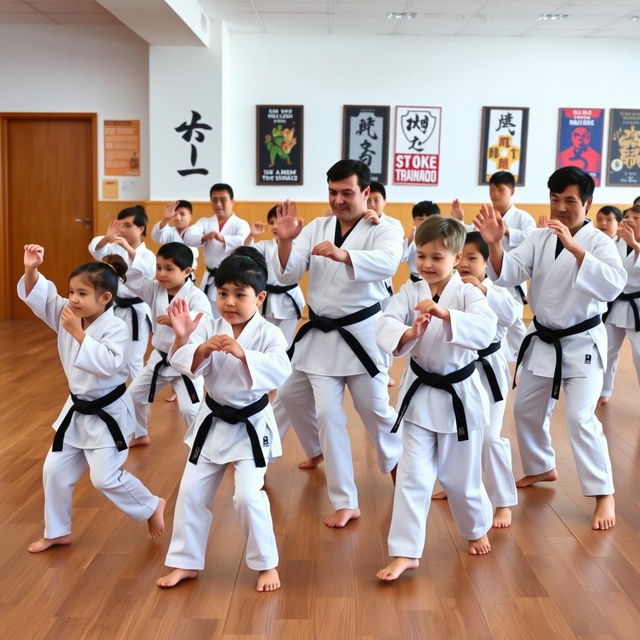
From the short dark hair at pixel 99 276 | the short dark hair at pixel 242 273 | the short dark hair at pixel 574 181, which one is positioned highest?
the short dark hair at pixel 574 181

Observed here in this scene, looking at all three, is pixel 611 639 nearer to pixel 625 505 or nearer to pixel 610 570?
pixel 610 570

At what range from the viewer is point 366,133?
827cm

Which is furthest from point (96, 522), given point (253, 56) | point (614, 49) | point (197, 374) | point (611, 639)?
point (614, 49)

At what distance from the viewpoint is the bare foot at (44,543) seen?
8.86 feet

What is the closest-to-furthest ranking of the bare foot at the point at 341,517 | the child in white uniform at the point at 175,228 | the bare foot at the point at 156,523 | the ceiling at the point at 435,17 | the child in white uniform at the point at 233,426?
the child in white uniform at the point at 233,426
the bare foot at the point at 156,523
the bare foot at the point at 341,517
the child in white uniform at the point at 175,228
the ceiling at the point at 435,17

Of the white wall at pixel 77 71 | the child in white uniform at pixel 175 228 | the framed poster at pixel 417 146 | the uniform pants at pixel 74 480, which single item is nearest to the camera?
the uniform pants at pixel 74 480

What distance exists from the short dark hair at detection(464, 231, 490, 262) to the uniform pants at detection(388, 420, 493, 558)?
829 mm

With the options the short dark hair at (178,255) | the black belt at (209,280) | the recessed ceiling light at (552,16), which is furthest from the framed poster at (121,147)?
the short dark hair at (178,255)

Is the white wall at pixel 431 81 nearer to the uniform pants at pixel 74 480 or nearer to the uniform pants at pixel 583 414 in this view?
the uniform pants at pixel 583 414

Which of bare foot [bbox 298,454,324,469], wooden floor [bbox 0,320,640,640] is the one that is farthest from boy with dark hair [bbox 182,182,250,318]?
wooden floor [bbox 0,320,640,640]

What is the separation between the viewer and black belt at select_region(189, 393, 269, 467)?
2482 mm

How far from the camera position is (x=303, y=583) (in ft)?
8.22

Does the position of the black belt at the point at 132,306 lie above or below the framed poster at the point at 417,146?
below

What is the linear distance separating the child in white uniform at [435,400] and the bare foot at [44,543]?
1.11 meters
